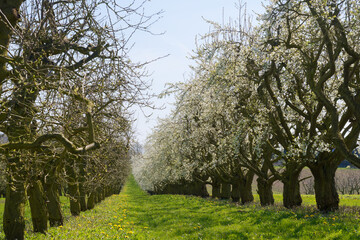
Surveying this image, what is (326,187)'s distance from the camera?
1417 centimetres

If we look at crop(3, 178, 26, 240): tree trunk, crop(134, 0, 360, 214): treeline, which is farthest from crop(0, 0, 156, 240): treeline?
crop(134, 0, 360, 214): treeline

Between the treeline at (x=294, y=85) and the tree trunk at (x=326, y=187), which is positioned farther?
the tree trunk at (x=326, y=187)

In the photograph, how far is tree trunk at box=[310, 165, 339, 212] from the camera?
14.1 meters

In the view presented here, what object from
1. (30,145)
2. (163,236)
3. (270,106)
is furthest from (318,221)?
(30,145)

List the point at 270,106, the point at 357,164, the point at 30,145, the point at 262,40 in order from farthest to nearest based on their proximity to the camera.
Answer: the point at 270,106 < the point at 262,40 < the point at 357,164 < the point at 30,145

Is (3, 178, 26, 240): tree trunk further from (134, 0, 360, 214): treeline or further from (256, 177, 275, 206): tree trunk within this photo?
(256, 177, 275, 206): tree trunk

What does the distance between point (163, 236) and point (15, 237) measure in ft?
17.5

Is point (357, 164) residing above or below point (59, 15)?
below

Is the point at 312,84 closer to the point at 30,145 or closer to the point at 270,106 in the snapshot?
the point at 270,106

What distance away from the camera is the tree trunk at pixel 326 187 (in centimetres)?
1410

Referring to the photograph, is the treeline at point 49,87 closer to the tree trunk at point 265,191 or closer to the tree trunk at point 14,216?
the tree trunk at point 14,216

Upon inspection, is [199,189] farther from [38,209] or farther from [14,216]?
[14,216]

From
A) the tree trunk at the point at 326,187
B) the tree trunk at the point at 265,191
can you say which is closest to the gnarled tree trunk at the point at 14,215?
the tree trunk at the point at 326,187

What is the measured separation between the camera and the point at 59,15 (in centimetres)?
891
